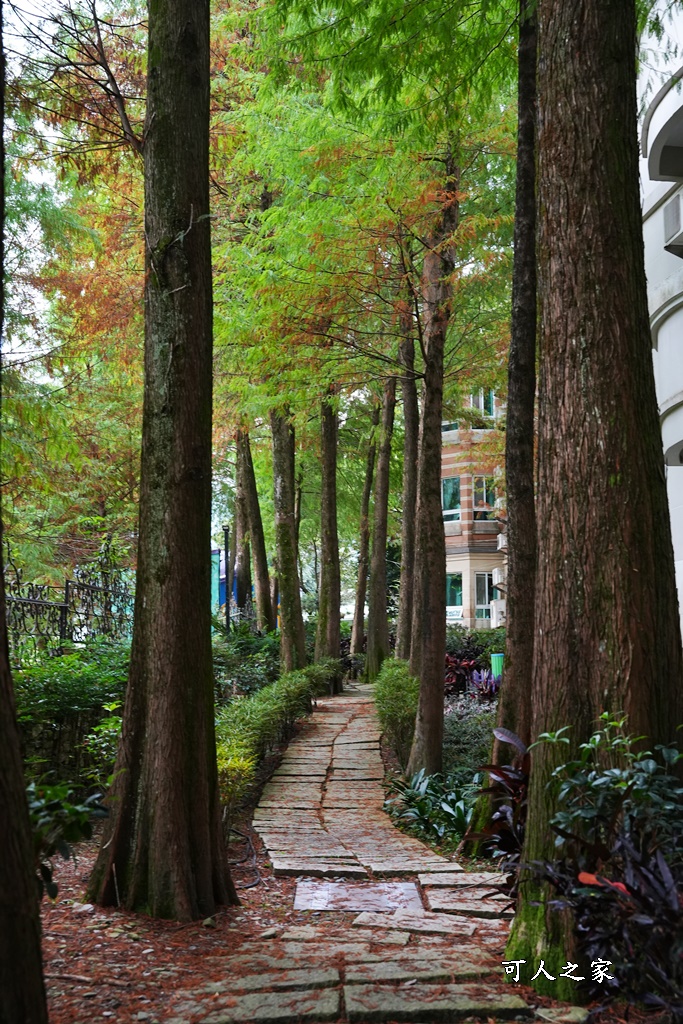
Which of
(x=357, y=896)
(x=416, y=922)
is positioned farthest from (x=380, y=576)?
(x=416, y=922)

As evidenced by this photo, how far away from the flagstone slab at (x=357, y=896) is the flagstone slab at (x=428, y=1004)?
2.37 m

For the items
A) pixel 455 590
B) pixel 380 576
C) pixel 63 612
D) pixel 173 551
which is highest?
pixel 455 590

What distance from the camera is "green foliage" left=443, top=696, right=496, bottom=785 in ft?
33.8

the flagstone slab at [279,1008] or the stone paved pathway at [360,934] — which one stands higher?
the flagstone slab at [279,1008]

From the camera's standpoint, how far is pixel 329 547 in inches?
754

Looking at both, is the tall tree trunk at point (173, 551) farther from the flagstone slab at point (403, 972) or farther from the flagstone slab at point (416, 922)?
the flagstone slab at point (403, 972)

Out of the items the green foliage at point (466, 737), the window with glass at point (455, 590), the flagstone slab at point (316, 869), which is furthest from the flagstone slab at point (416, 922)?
the window with glass at point (455, 590)

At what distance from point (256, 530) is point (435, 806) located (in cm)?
1033

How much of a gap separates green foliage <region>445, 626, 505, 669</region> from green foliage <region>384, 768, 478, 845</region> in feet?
27.9

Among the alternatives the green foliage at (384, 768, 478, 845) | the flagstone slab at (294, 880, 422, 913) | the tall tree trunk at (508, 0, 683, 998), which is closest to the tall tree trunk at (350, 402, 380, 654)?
the green foliage at (384, 768, 478, 845)

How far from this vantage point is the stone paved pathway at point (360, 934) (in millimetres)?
3715

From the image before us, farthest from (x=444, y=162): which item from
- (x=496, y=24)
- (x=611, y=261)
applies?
(x=611, y=261)

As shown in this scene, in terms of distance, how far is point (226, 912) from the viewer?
5.74m

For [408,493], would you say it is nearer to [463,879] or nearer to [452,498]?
[463,879]
